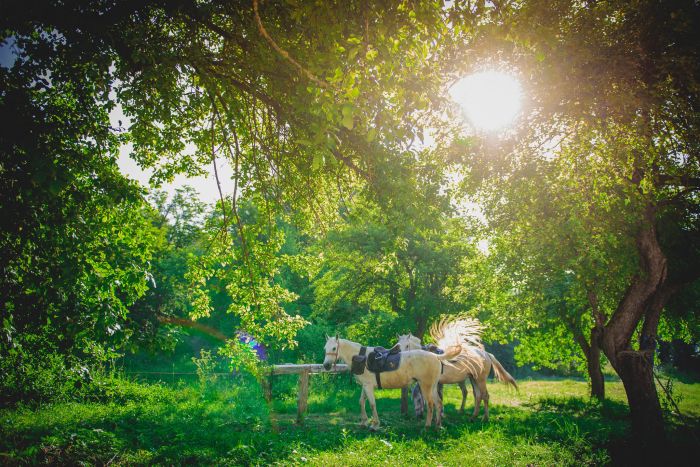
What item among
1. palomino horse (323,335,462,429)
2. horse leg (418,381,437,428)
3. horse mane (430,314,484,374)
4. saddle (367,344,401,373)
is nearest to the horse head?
palomino horse (323,335,462,429)

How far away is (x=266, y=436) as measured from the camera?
7.73 metres

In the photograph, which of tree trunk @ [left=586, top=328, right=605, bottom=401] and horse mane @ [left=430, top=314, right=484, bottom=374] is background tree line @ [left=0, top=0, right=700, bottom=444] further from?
tree trunk @ [left=586, top=328, right=605, bottom=401]

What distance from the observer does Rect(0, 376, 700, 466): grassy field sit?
223 inches

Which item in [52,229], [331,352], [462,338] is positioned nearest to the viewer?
[52,229]

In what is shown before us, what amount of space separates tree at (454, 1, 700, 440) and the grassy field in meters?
2.12

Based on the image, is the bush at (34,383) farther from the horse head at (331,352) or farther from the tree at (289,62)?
the horse head at (331,352)

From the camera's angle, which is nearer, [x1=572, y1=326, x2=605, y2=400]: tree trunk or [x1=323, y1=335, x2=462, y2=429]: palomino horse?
[x1=323, y1=335, x2=462, y2=429]: palomino horse

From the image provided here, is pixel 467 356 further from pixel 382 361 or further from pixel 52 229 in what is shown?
pixel 52 229

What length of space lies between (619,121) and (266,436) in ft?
31.7

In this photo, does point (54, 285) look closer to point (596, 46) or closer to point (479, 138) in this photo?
point (479, 138)

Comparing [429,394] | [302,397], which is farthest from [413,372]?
[302,397]

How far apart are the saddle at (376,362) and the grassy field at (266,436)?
1468 millimetres

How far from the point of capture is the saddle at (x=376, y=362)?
9891 mm

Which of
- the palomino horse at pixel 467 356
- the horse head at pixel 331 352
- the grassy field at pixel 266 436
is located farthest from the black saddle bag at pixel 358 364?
the palomino horse at pixel 467 356
